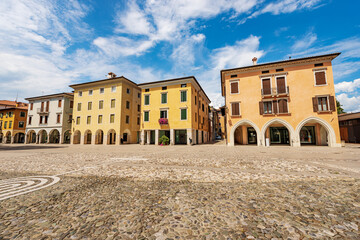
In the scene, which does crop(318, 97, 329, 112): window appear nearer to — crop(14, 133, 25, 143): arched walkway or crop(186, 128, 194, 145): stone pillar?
crop(186, 128, 194, 145): stone pillar

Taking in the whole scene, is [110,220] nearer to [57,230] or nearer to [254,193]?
[57,230]

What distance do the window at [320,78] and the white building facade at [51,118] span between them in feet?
139

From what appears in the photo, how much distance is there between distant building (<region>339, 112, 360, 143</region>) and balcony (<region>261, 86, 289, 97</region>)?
12.8 metres

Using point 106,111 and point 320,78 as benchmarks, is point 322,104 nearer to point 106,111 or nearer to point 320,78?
point 320,78

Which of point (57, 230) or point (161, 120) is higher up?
point (161, 120)

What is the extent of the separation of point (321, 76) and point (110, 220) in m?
26.1

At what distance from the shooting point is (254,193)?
348 cm

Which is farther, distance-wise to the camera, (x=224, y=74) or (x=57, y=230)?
(x=224, y=74)

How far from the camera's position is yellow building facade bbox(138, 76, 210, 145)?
25094 mm

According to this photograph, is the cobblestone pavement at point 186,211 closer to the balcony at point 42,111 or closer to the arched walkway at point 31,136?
the balcony at point 42,111

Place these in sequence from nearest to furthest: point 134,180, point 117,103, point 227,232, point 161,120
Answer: point 227,232 → point 134,180 → point 161,120 → point 117,103

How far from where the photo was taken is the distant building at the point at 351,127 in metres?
22.8

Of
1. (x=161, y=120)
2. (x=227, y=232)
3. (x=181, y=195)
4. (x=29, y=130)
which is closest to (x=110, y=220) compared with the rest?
(x=181, y=195)

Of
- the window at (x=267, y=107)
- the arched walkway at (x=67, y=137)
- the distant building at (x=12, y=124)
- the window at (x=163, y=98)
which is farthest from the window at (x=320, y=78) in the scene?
the distant building at (x=12, y=124)
